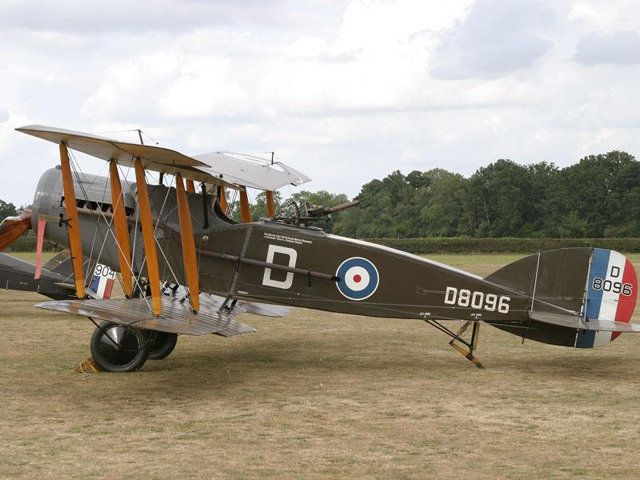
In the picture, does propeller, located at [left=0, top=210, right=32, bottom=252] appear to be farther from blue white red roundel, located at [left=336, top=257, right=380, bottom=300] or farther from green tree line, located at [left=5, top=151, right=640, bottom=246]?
green tree line, located at [left=5, top=151, right=640, bottom=246]

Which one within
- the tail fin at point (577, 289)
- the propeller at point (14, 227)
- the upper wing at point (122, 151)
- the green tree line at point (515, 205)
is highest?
the green tree line at point (515, 205)

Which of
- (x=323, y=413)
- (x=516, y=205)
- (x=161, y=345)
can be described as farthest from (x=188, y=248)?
(x=516, y=205)

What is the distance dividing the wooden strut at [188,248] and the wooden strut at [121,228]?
2.01 feet

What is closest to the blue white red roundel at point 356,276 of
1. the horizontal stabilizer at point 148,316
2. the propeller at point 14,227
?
the horizontal stabilizer at point 148,316

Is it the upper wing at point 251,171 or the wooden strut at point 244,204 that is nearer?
the upper wing at point 251,171

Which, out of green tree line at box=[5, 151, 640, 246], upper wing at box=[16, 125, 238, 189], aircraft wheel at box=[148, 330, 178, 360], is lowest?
aircraft wheel at box=[148, 330, 178, 360]

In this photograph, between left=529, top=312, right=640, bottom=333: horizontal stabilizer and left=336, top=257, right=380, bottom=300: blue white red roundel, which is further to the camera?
left=336, top=257, right=380, bottom=300: blue white red roundel

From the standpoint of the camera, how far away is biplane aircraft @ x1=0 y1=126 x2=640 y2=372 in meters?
10.3

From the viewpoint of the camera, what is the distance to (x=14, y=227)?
1515 cm

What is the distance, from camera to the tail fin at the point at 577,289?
34.5ft

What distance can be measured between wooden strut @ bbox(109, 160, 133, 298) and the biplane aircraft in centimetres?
1

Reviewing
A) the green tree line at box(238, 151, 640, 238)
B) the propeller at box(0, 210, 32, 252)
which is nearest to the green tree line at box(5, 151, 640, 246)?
the green tree line at box(238, 151, 640, 238)

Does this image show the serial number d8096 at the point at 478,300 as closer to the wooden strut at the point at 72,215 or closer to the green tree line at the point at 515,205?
the wooden strut at the point at 72,215

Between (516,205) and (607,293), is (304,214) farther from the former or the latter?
(516,205)
